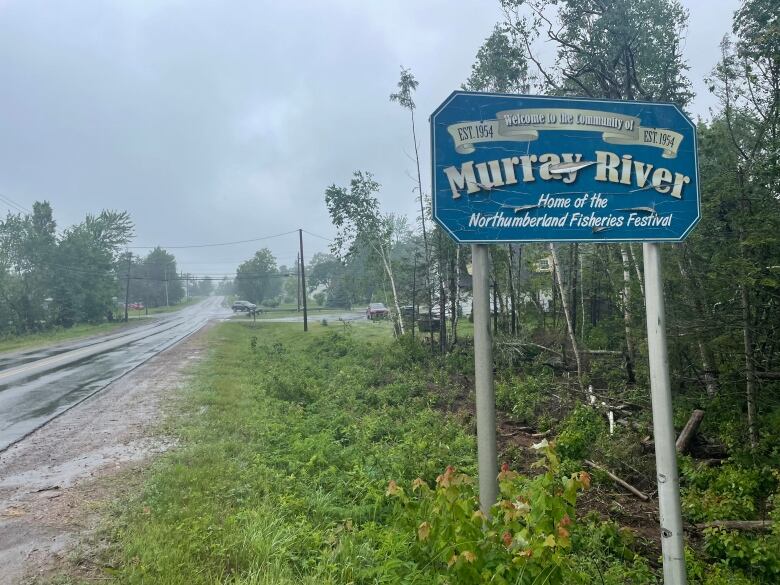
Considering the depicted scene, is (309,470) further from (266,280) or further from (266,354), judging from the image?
(266,280)

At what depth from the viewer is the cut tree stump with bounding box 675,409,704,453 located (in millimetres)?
6652

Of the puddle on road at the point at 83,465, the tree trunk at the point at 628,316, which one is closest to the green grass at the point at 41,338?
the puddle on road at the point at 83,465

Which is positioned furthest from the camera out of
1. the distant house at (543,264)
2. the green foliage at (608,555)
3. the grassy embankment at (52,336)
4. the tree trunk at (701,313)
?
the grassy embankment at (52,336)

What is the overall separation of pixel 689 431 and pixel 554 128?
5.87 metres

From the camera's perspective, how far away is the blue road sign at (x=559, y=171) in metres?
2.50

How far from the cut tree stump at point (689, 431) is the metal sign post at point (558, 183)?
16.5 feet

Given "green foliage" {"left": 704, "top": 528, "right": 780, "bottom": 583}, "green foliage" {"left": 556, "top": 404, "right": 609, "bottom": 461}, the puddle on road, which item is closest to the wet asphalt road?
the puddle on road

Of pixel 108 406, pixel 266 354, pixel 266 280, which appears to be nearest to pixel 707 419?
pixel 108 406

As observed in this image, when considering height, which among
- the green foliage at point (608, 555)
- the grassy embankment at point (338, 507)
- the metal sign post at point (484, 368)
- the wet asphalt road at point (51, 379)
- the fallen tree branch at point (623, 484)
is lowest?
the fallen tree branch at point (623, 484)

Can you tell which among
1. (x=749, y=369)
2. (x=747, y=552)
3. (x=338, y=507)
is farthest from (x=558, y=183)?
(x=749, y=369)

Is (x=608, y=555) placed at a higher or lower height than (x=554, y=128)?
lower

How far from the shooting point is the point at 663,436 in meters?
2.42

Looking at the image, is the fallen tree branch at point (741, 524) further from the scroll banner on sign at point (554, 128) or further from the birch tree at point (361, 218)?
the birch tree at point (361, 218)

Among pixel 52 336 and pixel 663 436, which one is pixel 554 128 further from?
pixel 52 336
